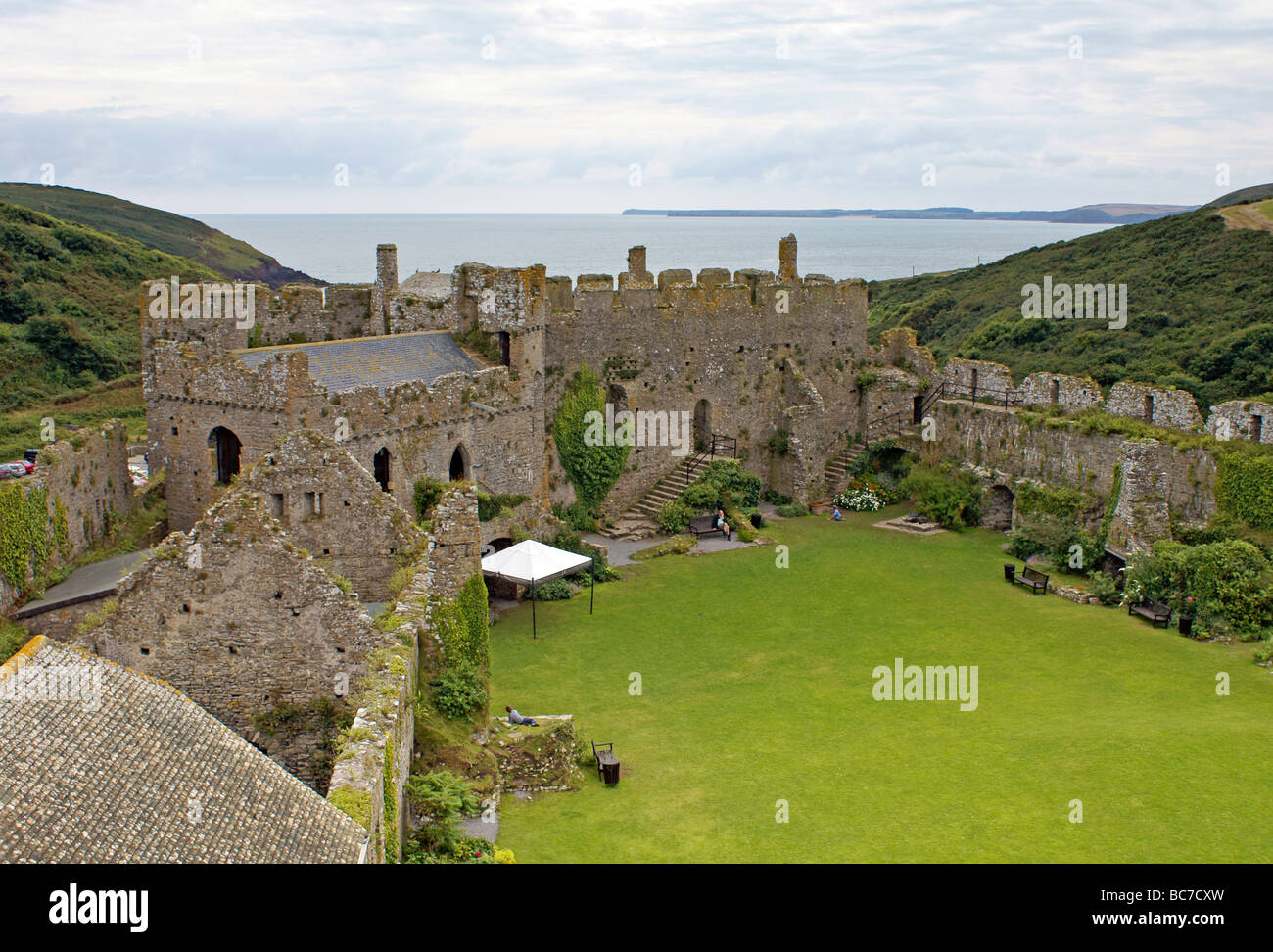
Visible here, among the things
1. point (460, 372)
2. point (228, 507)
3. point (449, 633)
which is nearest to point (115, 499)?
point (460, 372)

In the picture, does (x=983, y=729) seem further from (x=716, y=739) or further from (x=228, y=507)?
(x=228, y=507)

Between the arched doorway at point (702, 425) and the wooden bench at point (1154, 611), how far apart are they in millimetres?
14858

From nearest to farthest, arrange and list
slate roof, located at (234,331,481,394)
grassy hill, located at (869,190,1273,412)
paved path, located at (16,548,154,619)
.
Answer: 1. paved path, located at (16,548,154,619)
2. slate roof, located at (234,331,481,394)
3. grassy hill, located at (869,190,1273,412)

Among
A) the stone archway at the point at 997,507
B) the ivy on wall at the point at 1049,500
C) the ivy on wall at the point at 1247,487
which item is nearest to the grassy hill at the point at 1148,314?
the stone archway at the point at 997,507

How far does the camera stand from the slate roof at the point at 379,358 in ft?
85.8

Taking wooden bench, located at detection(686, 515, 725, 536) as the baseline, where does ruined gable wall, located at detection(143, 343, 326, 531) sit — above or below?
above

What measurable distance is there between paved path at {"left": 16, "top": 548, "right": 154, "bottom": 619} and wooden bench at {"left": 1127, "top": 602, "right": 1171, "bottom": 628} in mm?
20436

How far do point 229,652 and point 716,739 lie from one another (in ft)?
28.2

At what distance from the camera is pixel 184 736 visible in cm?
1114

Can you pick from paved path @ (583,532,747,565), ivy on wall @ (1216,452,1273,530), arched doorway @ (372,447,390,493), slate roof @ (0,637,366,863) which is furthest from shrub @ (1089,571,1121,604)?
slate roof @ (0,637,366,863)

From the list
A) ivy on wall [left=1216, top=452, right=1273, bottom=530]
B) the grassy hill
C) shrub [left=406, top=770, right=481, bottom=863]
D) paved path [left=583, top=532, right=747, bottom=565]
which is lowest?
shrub [left=406, top=770, right=481, bottom=863]

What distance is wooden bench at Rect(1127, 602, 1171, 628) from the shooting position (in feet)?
82.8

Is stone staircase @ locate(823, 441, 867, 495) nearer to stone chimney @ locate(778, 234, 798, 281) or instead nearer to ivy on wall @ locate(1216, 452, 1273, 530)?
stone chimney @ locate(778, 234, 798, 281)

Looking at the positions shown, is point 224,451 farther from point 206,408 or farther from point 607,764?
point 607,764
